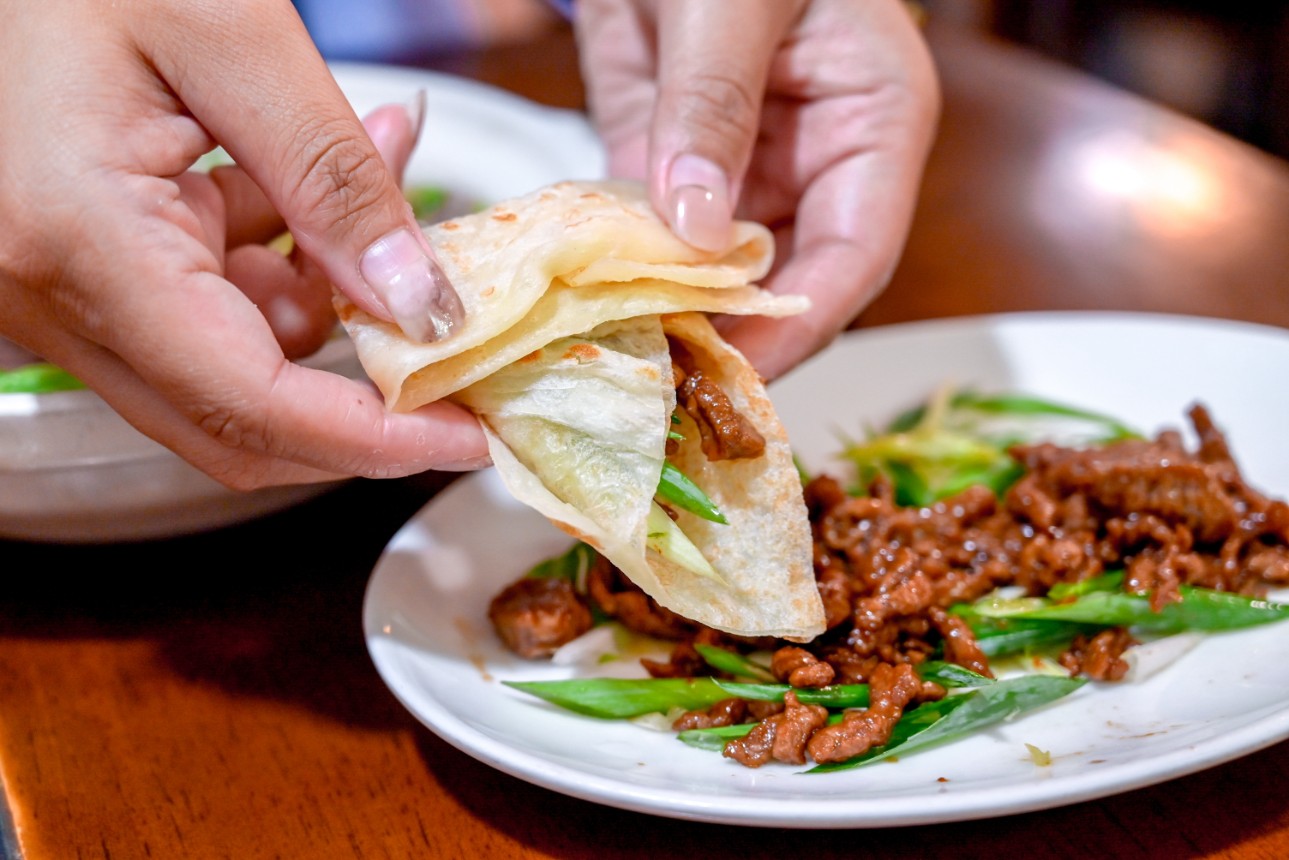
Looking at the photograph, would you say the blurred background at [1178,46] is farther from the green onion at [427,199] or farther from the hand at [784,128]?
the green onion at [427,199]

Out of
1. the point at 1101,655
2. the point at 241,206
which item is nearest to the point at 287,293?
the point at 241,206

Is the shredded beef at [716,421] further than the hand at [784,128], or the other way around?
the hand at [784,128]

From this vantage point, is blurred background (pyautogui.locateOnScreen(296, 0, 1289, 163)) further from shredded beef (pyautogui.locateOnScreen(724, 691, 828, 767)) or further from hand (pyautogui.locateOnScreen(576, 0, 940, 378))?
shredded beef (pyautogui.locateOnScreen(724, 691, 828, 767))

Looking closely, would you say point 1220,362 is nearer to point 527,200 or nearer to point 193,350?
point 527,200

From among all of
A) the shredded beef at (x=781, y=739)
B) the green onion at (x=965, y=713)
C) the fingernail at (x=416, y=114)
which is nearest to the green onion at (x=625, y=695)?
the shredded beef at (x=781, y=739)

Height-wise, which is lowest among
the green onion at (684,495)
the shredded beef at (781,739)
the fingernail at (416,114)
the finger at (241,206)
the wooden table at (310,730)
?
the wooden table at (310,730)

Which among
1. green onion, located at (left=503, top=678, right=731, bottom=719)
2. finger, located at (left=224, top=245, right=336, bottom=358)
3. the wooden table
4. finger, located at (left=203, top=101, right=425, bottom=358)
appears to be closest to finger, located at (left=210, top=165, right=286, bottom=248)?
finger, located at (left=203, top=101, right=425, bottom=358)

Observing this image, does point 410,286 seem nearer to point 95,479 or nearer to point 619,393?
point 619,393
